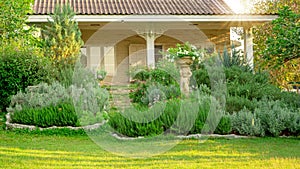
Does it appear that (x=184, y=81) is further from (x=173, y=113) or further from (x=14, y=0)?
(x=14, y=0)

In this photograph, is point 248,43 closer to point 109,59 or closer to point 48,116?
point 109,59

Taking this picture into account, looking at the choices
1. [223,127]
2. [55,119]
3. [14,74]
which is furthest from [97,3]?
[223,127]

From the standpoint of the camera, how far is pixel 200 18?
1400cm

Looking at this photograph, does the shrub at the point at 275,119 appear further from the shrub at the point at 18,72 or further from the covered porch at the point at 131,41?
the covered porch at the point at 131,41

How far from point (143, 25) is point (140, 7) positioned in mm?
734

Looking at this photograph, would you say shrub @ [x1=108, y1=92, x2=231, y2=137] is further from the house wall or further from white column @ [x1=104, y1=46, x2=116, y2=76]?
white column @ [x1=104, y1=46, x2=116, y2=76]

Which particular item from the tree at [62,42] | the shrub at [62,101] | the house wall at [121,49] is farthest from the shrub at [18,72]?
the house wall at [121,49]

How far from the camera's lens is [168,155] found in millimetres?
5832

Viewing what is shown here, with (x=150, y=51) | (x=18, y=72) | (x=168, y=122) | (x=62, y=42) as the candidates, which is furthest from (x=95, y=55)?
(x=168, y=122)

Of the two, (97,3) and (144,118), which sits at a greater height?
(97,3)

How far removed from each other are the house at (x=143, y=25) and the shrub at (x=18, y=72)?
339 centimetres

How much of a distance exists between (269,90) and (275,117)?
2.07 m

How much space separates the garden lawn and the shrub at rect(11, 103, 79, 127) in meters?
0.87

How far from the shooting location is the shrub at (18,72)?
32.6 ft
